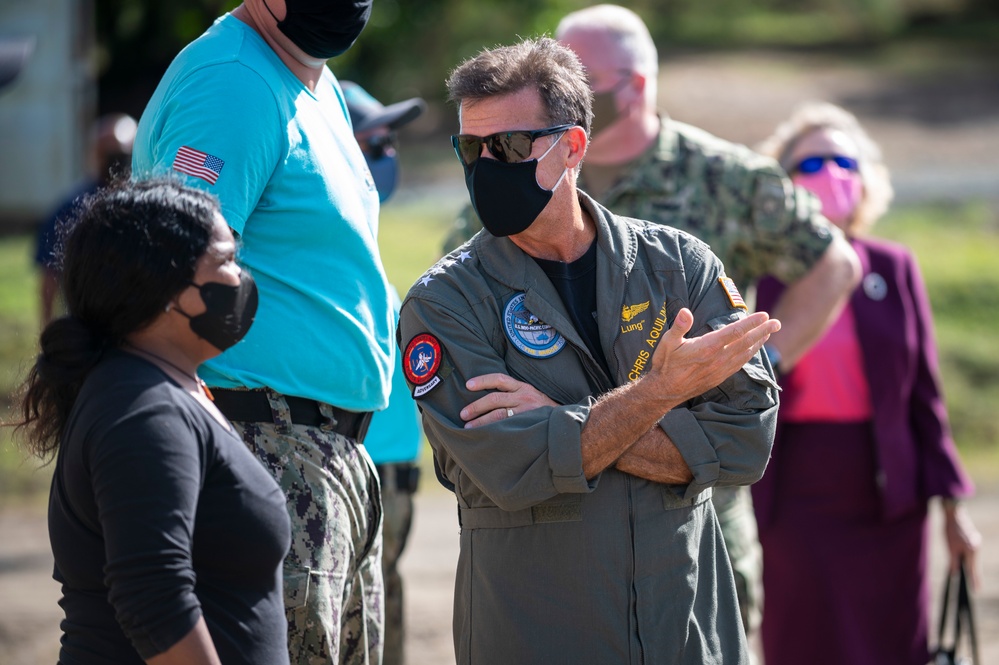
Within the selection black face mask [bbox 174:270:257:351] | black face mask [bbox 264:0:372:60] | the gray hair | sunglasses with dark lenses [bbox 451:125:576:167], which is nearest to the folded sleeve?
black face mask [bbox 174:270:257:351]

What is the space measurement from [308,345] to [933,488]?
2.89 meters

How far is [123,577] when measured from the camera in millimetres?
2102

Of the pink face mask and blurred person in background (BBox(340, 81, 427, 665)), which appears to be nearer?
blurred person in background (BBox(340, 81, 427, 665))

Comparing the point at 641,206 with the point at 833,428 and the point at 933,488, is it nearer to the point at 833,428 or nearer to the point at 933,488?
the point at 833,428

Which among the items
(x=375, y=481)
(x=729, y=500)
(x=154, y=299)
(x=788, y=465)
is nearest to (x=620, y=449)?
(x=375, y=481)

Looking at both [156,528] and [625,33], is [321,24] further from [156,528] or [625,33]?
[625,33]

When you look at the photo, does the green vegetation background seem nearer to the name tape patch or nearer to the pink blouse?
the pink blouse

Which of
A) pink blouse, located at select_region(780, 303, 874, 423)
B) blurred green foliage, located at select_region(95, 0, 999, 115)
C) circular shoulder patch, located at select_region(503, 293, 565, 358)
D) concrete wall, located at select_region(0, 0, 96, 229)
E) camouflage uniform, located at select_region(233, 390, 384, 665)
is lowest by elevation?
camouflage uniform, located at select_region(233, 390, 384, 665)

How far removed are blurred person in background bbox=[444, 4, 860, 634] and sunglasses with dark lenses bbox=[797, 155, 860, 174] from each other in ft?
2.54

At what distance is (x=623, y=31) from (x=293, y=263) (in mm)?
1876

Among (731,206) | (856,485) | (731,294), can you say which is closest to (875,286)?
(856,485)

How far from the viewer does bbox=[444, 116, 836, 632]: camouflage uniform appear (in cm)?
410

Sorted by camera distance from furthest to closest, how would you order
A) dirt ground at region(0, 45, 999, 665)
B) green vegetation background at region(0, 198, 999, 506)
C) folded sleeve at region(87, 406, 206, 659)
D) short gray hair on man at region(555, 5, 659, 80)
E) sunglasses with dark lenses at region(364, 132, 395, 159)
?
green vegetation background at region(0, 198, 999, 506) → dirt ground at region(0, 45, 999, 665) → sunglasses with dark lenses at region(364, 132, 395, 159) → short gray hair on man at region(555, 5, 659, 80) → folded sleeve at region(87, 406, 206, 659)

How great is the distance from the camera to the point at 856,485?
16.0 ft
